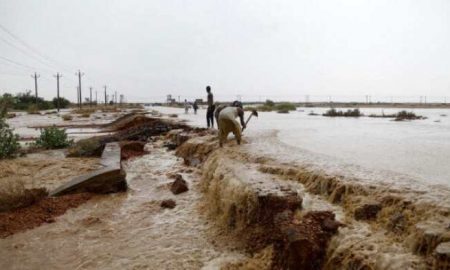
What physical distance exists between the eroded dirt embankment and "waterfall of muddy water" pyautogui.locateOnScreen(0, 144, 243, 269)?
0.63 meters

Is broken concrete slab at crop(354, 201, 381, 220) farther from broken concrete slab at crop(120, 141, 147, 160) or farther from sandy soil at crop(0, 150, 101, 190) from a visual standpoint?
broken concrete slab at crop(120, 141, 147, 160)

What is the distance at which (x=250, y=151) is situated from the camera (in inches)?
443

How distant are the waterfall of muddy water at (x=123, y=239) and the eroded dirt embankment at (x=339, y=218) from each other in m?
0.63

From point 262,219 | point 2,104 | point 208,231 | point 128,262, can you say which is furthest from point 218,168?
point 2,104

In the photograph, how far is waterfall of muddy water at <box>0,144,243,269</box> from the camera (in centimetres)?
627

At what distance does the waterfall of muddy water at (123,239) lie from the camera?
627 cm

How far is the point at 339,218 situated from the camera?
6.13m

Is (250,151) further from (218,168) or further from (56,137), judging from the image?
(56,137)

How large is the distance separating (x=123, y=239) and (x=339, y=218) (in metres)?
3.95

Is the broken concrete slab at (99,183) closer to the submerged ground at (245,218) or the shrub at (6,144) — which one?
the submerged ground at (245,218)

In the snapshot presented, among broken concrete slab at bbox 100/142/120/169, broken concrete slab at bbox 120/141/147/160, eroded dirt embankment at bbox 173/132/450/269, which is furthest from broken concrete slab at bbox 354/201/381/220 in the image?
broken concrete slab at bbox 120/141/147/160

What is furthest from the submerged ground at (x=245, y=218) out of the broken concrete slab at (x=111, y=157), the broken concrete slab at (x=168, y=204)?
the broken concrete slab at (x=111, y=157)

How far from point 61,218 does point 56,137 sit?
9.78 m

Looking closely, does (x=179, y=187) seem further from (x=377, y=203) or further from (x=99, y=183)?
(x=377, y=203)
